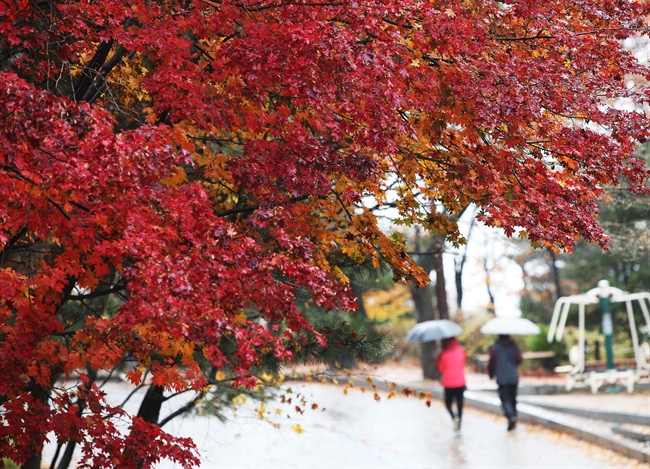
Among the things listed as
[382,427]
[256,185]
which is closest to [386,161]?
[256,185]

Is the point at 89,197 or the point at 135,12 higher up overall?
the point at 135,12

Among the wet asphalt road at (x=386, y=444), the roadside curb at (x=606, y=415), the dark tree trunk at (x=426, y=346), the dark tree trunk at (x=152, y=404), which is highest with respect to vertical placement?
the dark tree trunk at (x=426, y=346)

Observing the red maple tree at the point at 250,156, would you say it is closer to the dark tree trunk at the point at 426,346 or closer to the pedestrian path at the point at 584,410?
the pedestrian path at the point at 584,410

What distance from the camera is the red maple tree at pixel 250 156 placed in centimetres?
417

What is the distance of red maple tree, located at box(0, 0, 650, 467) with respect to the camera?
4.17 meters

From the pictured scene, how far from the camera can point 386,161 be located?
6.88m

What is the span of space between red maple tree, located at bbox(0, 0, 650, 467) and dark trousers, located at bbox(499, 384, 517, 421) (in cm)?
731

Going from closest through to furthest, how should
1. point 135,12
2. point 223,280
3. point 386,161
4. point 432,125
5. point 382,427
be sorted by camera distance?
point 223,280 < point 135,12 < point 432,125 < point 386,161 < point 382,427

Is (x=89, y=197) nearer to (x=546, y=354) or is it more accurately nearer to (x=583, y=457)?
(x=583, y=457)

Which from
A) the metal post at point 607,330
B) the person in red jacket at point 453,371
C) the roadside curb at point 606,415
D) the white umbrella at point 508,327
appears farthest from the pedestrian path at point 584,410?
the white umbrella at point 508,327

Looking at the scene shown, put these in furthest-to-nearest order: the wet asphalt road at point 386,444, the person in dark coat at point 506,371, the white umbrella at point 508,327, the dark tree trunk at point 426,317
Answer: the dark tree trunk at point 426,317 → the white umbrella at point 508,327 → the person in dark coat at point 506,371 → the wet asphalt road at point 386,444

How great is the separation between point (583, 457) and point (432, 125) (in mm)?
7224

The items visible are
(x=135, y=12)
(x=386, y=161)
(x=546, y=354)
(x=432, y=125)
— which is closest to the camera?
(x=135, y=12)

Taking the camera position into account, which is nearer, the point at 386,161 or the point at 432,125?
the point at 432,125
